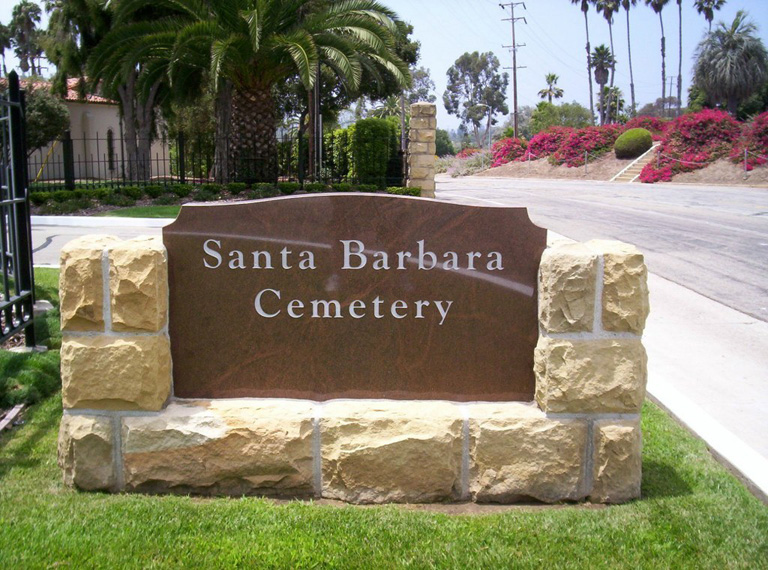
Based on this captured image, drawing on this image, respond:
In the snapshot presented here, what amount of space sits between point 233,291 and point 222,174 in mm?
17191

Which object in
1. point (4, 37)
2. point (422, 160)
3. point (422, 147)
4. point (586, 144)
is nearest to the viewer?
point (422, 147)

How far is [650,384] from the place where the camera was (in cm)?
497

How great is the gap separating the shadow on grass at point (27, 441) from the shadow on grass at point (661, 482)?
2.91 metres

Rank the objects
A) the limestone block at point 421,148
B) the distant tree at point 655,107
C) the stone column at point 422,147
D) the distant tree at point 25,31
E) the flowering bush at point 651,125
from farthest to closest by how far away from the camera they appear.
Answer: the distant tree at point 655,107, the distant tree at point 25,31, the flowering bush at point 651,125, the limestone block at point 421,148, the stone column at point 422,147

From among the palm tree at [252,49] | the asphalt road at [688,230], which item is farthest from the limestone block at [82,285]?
the palm tree at [252,49]

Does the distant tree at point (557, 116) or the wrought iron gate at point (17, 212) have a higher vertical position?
the distant tree at point (557, 116)

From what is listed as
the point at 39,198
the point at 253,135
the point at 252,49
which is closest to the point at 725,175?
the point at 253,135

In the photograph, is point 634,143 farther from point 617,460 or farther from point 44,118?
point 617,460

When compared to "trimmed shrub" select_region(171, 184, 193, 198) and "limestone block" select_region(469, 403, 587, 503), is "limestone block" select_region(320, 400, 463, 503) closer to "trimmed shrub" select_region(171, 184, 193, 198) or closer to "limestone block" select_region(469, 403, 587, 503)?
"limestone block" select_region(469, 403, 587, 503)

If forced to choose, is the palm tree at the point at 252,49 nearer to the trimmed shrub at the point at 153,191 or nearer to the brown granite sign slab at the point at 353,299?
the trimmed shrub at the point at 153,191

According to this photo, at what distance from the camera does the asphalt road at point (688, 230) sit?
905 centimetres

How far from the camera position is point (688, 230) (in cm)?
1401

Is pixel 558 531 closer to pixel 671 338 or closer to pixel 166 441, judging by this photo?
pixel 166 441

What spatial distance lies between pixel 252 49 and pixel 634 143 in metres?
29.0
